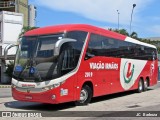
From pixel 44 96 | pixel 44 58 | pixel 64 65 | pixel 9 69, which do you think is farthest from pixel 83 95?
pixel 9 69

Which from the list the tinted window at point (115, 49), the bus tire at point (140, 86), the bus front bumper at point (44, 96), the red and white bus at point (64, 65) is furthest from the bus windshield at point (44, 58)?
the bus tire at point (140, 86)

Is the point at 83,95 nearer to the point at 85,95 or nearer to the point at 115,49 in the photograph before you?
the point at 85,95

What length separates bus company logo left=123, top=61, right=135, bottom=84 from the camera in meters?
20.6

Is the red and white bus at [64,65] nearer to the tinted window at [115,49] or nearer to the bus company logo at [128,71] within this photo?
the tinted window at [115,49]

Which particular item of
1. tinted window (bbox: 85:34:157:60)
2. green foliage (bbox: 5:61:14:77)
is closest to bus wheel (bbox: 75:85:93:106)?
tinted window (bbox: 85:34:157:60)

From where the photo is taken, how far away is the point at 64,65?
1443 centimetres

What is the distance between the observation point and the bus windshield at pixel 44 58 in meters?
14.1

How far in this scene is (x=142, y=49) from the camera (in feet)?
78.2

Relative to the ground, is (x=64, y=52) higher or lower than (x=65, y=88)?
higher

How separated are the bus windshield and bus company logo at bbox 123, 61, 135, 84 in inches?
225

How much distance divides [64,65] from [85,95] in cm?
224

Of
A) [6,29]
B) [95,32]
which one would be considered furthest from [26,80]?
[6,29]

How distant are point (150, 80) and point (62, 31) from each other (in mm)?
12213

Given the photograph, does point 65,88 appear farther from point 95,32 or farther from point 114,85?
point 114,85
